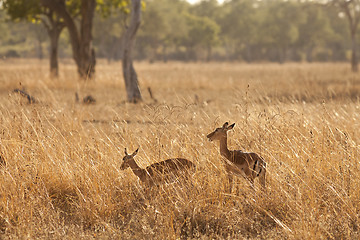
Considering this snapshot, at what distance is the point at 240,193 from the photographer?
4070mm

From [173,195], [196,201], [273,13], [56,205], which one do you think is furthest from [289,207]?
[273,13]

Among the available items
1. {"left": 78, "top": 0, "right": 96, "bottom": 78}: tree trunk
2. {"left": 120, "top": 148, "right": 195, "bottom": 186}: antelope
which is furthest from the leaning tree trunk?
{"left": 120, "top": 148, "right": 195, "bottom": 186}: antelope

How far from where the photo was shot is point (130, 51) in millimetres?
11641

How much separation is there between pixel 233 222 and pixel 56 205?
195 cm

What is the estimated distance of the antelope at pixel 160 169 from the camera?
3.86 meters

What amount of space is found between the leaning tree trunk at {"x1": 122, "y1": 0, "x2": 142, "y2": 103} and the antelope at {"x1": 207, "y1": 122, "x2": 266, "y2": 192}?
301 inches

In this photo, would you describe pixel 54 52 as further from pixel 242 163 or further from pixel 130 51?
pixel 242 163

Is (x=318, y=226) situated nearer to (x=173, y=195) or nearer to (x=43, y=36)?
(x=173, y=195)

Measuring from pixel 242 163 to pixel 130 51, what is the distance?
28.1ft

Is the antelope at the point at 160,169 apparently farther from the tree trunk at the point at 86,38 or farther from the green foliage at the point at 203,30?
the green foliage at the point at 203,30

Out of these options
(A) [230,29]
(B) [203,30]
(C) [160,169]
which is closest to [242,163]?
(C) [160,169]

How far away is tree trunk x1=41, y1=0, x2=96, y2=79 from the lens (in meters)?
15.2

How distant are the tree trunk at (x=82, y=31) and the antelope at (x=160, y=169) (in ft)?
38.7

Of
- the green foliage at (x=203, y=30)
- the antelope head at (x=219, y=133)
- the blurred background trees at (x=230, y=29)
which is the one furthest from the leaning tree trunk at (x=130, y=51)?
the green foliage at (x=203, y=30)
